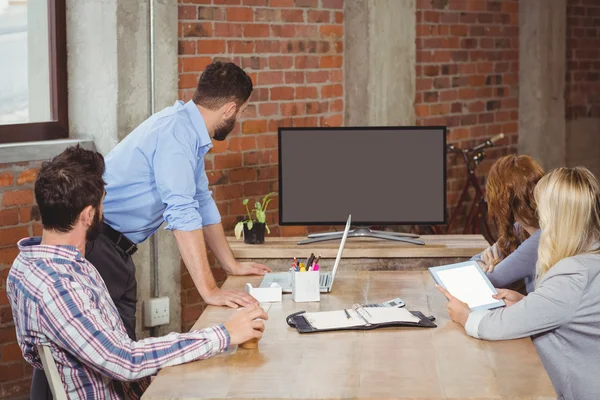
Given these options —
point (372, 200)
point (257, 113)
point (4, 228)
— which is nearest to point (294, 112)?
point (257, 113)

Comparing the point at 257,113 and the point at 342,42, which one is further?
the point at 342,42

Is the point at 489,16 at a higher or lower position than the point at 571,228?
higher

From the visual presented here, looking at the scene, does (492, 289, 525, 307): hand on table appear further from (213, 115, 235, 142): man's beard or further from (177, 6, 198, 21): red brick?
(177, 6, 198, 21): red brick

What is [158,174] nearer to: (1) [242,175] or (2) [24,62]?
(2) [24,62]

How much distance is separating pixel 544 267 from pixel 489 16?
4078 mm

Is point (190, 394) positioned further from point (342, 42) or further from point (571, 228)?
point (342, 42)

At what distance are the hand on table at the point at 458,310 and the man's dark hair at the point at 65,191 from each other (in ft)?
3.67

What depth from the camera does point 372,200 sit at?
4.09m

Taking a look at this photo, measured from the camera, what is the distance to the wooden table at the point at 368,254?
3.97m

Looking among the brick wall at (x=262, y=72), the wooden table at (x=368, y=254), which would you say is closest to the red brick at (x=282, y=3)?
the brick wall at (x=262, y=72)

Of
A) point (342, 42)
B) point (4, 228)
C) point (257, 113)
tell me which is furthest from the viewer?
point (342, 42)

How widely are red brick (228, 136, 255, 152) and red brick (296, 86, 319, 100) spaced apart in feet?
1.35

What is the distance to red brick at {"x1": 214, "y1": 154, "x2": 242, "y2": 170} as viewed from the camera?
189 inches

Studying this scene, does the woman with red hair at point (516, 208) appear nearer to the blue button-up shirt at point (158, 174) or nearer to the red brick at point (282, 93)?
the blue button-up shirt at point (158, 174)
